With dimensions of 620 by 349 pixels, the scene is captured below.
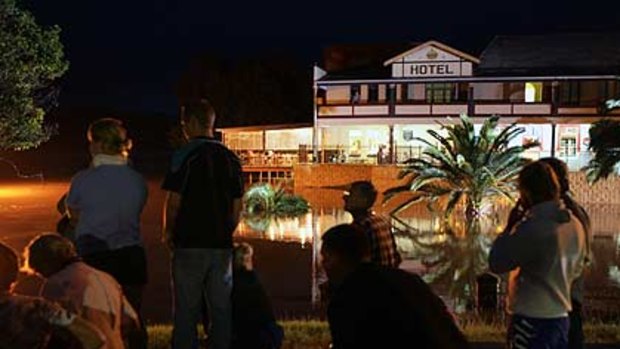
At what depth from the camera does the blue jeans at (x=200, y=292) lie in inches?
202

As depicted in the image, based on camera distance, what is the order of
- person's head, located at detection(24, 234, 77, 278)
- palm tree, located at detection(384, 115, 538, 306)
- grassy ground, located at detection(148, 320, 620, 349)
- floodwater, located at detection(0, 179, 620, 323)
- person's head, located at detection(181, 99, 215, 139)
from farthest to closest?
palm tree, located at detection(384, 115, 538, 306) < floodwater, located at detection(0, 179, 620, 323) < grassy ground, located at detection(148, 320, 620, 349) < person's head, located at detection(181, 99, 215, 139) < person's head, located at detection(24, 234, 77, 278)

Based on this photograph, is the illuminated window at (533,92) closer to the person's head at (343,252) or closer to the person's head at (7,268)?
the person's head at (7,268)

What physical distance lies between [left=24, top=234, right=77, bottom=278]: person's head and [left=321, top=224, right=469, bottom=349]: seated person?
1.57 metres

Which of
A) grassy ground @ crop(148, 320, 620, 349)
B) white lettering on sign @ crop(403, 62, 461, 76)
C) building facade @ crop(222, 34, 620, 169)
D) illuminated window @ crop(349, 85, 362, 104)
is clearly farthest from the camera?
illuminated window @ crop(349, 85, 362, 104)

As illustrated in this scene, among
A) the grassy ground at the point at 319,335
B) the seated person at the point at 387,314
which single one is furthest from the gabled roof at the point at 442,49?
the seated person at the point at 387,314

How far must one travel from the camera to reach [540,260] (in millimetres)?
4191

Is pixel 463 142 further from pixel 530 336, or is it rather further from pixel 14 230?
pixel 530 336

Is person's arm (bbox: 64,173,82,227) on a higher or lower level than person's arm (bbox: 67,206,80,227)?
higher

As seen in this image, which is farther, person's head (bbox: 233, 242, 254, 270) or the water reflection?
the water reflection

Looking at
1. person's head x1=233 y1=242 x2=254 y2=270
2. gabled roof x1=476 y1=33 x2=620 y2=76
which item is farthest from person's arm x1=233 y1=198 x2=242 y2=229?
gabled roof x1=476 y1=33 x2=620 y2=76

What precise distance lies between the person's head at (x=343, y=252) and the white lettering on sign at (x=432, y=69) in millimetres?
35747

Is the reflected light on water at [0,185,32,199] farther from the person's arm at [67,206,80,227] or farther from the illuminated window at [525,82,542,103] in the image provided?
the person's arm at [67,206,80,227]

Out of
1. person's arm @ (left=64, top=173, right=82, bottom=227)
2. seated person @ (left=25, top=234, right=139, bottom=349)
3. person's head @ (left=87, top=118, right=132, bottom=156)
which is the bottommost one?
seated person @ (left=25, top=234, right=139, bottom=349)

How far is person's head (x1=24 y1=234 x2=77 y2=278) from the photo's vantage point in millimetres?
3873
